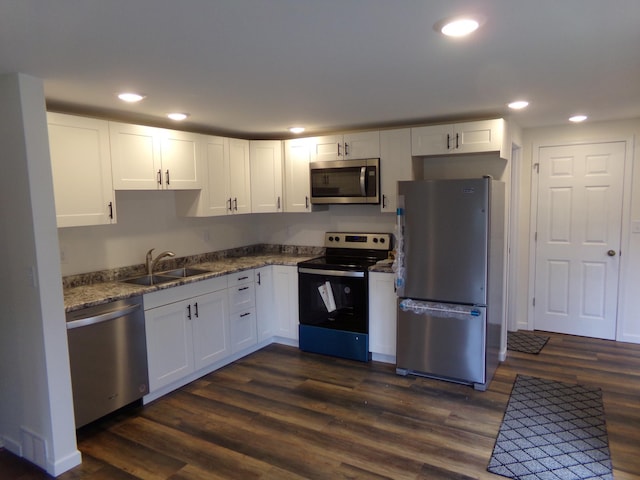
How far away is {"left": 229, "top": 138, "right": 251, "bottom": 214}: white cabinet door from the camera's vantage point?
14.1ft

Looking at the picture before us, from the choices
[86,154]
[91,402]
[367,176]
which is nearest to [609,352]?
[367,176]

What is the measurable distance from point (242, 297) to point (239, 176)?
4.01 ft

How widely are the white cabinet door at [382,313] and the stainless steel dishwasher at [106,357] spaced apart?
1920mm

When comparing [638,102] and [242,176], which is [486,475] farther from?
[242,176]

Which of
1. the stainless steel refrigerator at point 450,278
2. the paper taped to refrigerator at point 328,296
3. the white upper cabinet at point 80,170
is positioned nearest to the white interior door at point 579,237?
the stainless steel refrigerator at point 450,278

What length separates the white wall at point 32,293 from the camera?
90.7 inches

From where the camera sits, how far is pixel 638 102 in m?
3.35

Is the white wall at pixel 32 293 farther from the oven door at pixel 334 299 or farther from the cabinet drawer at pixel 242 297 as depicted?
the oven door at pixel 334 299

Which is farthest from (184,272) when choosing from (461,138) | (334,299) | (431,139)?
(461,138)

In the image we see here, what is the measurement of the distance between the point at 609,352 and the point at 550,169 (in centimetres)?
188

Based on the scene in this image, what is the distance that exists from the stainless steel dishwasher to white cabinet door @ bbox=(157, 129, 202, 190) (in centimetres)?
113

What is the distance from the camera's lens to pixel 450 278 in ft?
11.2

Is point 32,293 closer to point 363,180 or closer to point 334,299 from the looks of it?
point 334,299

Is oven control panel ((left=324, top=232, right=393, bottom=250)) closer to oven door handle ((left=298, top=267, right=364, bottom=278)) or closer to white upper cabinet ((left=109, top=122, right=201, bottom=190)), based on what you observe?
oven door handle ((left=298, top=267, right=364, bottom=278))
